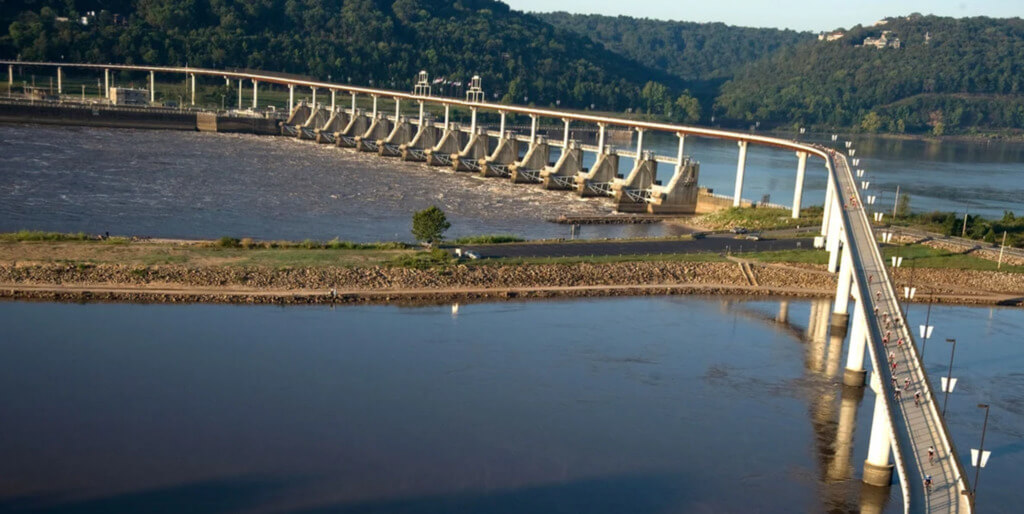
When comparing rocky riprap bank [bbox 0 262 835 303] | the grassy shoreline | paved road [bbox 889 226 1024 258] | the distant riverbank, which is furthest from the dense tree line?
paved road [bbox 889 226 1024 258]

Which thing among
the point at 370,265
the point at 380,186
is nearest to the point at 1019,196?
the point at 380,186

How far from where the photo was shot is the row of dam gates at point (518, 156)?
221 feet

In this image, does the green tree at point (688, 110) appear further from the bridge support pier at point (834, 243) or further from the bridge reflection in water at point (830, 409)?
the bridge reflection in water at point (830, 409)

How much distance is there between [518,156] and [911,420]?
215 feet

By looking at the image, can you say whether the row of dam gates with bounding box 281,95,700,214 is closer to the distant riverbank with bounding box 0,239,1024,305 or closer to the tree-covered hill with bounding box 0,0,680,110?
the distant riverbank with bounding box 0,239,1024,305

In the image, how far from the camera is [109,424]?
24.7m

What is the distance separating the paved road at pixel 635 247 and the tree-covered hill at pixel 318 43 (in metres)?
101

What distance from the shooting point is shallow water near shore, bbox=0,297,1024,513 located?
22.0m

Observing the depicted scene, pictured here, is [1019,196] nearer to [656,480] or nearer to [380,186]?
[380,186]

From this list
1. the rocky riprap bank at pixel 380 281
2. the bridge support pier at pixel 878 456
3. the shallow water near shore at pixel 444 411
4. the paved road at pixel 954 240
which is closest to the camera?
the shallow water near shore at pixel 444 411

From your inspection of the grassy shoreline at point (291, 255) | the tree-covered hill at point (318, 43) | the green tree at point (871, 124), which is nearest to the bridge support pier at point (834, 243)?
the grassy shoreline at point (291, 255)

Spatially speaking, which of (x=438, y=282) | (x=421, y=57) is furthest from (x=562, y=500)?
(x=421, y=57)

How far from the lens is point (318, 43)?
6112 inches

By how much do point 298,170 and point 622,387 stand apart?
53929mm
